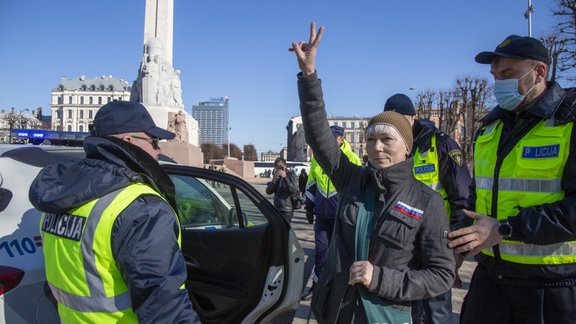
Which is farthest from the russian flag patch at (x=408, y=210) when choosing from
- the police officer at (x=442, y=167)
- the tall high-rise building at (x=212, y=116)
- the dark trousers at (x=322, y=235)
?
the tall high-rise building at (x=212, y=116)

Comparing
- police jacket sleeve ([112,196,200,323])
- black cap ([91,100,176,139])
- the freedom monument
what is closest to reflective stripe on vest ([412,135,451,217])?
black cap ([91,100,176,139])

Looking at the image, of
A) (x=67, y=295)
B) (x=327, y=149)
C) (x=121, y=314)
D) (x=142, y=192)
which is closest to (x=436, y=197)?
(x=327, y=149)

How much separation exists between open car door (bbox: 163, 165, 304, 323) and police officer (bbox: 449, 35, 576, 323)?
53.6 inches

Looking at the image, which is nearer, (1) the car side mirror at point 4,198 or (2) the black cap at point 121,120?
(2) the black cap at point 121,120

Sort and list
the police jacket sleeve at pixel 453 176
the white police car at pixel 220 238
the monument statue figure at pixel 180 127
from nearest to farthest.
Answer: the white police car at pixel 220 238 → the police jacket sleeve at pixel 453 176 → the monument statue figure at pixel 180 127

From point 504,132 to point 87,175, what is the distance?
201 centimetres

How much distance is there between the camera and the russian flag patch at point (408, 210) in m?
1.91

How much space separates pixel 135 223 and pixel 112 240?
0.11m

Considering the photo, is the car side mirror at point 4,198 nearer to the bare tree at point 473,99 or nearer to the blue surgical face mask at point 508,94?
the blue surgical face mask at point 508,94

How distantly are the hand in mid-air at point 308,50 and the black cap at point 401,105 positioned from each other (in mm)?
1797

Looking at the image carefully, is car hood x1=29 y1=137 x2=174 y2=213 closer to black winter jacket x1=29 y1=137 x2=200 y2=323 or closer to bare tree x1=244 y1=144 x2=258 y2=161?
black winter jacket x1=29 y1=137 x2=200 y2=323

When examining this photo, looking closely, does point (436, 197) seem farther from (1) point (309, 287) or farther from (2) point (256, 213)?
(1) point (309, 287)

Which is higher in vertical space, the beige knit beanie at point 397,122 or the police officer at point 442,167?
the beige knit beanie at point 397,122

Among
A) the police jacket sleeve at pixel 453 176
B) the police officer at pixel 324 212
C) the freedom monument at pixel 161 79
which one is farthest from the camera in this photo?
the freedom monument at pixel 161 79
